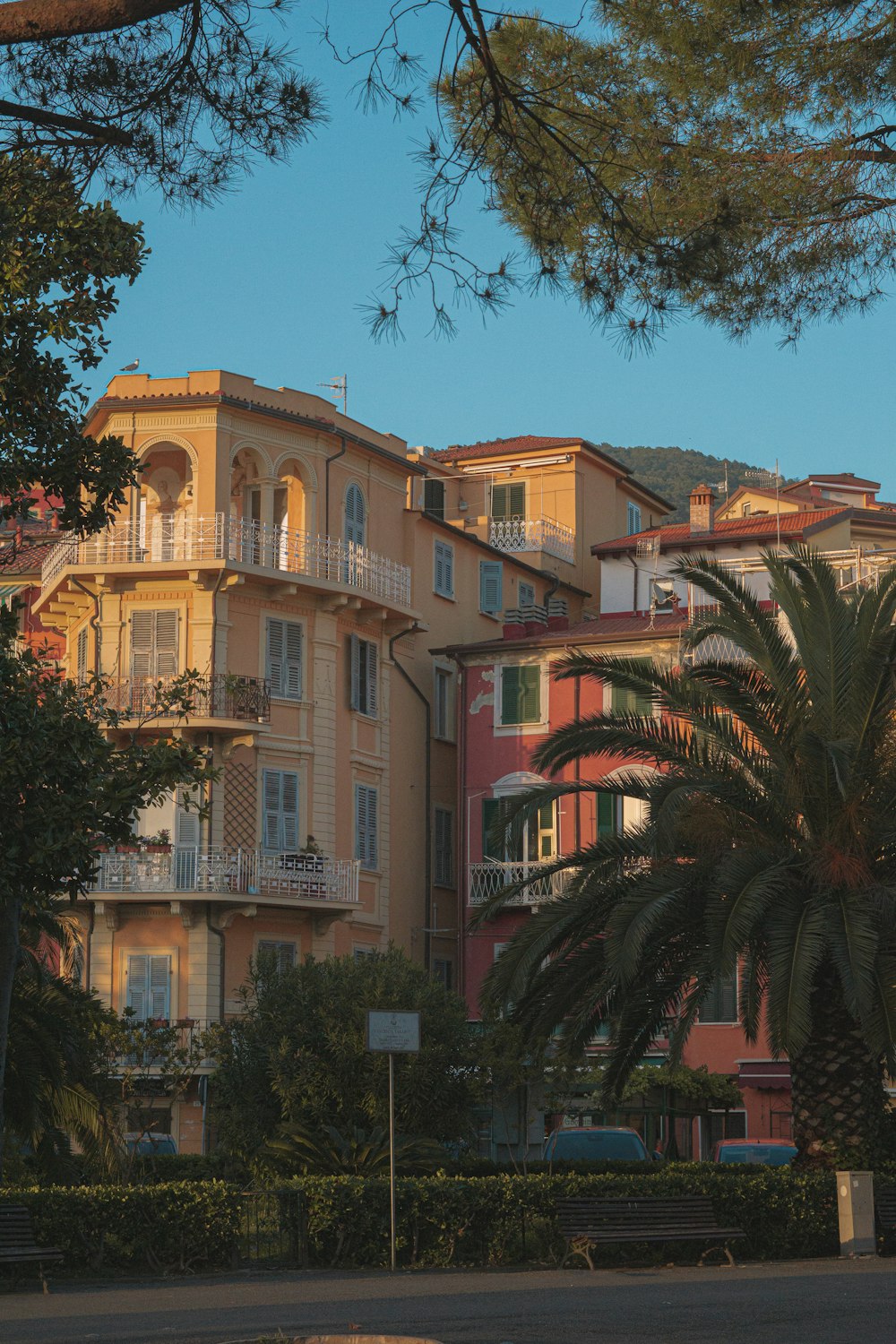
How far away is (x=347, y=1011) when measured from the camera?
26328mm

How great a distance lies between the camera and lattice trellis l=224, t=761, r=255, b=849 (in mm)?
39469

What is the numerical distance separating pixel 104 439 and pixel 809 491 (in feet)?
188

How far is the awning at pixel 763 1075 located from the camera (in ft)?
131

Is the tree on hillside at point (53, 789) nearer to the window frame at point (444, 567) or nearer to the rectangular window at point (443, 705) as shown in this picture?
the rectangular window at point (443, 705)

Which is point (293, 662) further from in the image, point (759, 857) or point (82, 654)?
point (759, 857)

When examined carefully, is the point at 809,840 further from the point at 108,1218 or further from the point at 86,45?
the point at 86,45

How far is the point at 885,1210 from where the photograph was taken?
2173 centimetres

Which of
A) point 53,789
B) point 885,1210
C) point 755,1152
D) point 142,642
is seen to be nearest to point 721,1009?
point 755,1152

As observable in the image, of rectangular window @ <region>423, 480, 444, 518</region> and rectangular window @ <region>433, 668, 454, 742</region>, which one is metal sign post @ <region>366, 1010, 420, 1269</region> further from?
rectangular window @ <region>423, 480, 444, 518</region>

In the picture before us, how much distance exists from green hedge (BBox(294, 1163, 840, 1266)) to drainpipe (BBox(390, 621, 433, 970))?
22.4 metres

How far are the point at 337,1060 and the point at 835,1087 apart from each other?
6.91m

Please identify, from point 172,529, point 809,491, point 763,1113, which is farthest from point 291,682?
point 809,491

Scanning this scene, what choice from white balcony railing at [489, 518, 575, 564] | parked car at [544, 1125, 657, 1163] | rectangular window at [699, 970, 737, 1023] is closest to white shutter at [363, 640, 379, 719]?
white balcony railing at [489, 518, 575, 564]

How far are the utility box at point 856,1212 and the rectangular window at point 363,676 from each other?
73.9ft
